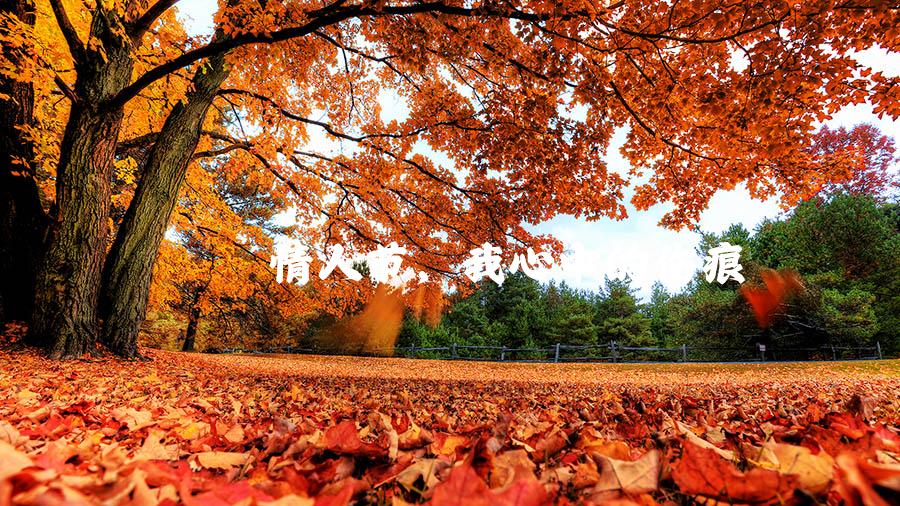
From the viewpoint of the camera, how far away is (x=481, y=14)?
3.50 meters

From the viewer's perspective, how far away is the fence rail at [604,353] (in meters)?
19.8

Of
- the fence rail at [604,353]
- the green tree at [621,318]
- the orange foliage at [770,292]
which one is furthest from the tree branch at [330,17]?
the green tree at [621,318]

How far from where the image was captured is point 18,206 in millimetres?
5664

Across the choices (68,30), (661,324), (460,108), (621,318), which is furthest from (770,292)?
(68,30)

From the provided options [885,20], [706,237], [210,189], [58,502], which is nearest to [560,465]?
[58,502]

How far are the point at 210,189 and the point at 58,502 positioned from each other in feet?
37.8

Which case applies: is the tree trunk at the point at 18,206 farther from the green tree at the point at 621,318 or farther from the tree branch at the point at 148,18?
the green tree at the point at 621,318

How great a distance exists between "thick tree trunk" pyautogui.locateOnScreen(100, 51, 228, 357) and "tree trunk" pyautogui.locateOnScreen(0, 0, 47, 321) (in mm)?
885

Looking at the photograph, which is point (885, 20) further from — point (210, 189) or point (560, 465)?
point (210, 189)

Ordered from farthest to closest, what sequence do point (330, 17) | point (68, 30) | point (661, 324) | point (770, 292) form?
point (661, 324), point (770, 292), point (68, 30), point (330, 17)

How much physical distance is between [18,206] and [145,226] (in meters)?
1.64

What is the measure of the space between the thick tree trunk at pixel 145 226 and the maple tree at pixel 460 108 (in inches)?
0.8

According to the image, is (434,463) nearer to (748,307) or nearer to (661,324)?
(748,307)

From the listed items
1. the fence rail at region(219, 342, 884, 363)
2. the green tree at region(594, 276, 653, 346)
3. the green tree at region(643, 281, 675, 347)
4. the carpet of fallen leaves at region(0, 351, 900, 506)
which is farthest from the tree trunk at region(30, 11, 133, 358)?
the green tree at region(643, 281, 675, 347)
